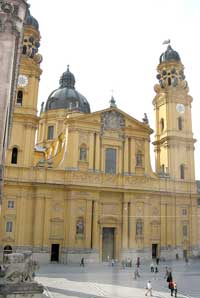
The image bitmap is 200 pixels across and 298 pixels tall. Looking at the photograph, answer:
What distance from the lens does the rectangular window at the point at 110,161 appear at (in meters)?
39.2

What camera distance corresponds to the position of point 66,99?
5206 cm

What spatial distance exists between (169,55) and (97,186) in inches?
810

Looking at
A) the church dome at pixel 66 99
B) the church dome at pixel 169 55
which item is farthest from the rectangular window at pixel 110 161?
the church dome at pixel 169 55

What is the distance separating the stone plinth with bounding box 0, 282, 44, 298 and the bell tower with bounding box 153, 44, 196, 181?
28715mm

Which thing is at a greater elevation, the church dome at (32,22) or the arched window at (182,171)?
the church dome at (32,22)

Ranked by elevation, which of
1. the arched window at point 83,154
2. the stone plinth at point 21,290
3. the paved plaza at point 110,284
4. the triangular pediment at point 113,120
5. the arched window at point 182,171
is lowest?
the paved plaza at point 110,284

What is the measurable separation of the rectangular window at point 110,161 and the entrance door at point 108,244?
6.35 m

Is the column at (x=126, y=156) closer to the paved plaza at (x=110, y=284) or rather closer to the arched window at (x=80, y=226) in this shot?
the arched window at (x=80, y=226)

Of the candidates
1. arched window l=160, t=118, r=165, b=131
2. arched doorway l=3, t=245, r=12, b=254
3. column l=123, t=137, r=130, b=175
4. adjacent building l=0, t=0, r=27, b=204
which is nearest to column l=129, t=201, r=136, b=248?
column l=123, t=137, r=130, b=175

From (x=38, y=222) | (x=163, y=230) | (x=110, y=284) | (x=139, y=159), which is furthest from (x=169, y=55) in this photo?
(x=110, y=284)

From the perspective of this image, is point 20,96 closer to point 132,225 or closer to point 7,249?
point 7,249

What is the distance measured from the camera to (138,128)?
41281mm

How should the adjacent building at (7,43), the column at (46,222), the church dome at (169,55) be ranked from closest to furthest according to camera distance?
the adjacent building at (7,43)
the column at (46,222)
the church dome at (169,55)

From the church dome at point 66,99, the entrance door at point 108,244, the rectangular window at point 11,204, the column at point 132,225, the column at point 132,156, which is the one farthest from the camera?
the church dome at point 66,99
